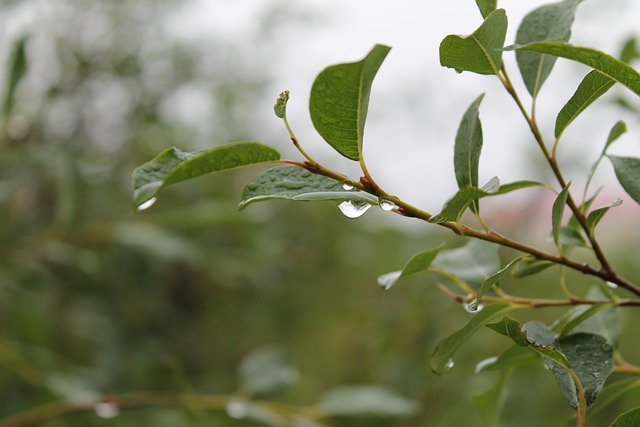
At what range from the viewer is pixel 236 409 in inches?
30.8

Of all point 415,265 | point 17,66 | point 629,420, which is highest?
point 17,66

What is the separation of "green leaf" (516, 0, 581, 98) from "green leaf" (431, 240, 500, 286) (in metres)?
0.12

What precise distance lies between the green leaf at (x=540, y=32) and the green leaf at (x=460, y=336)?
0.12m

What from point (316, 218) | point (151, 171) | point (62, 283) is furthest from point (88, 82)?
point (151, 171)

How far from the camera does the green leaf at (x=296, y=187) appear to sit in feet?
1.02

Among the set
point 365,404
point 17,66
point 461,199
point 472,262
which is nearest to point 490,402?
point 472,262

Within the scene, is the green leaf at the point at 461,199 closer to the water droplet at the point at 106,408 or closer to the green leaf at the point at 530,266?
the green leaf at the point at 530,266

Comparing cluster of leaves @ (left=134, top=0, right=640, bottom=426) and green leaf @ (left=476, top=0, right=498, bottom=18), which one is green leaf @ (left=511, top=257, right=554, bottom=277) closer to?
cluster of leaves @ (left=134, top=0, right=640, bottom=426)

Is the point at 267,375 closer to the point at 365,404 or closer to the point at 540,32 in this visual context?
the point at 365,404

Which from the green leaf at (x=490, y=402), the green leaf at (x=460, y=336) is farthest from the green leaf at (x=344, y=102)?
the green leaf at (x=490, y=402)

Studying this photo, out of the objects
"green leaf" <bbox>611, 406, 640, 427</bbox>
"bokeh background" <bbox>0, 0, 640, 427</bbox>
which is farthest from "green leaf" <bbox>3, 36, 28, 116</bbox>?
"green leaf" <bbox>611, 406, 640, 427</bbox>

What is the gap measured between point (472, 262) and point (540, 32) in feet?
0.49

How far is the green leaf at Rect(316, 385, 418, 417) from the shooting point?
0.79m

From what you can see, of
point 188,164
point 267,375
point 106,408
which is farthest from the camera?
point 267,375
